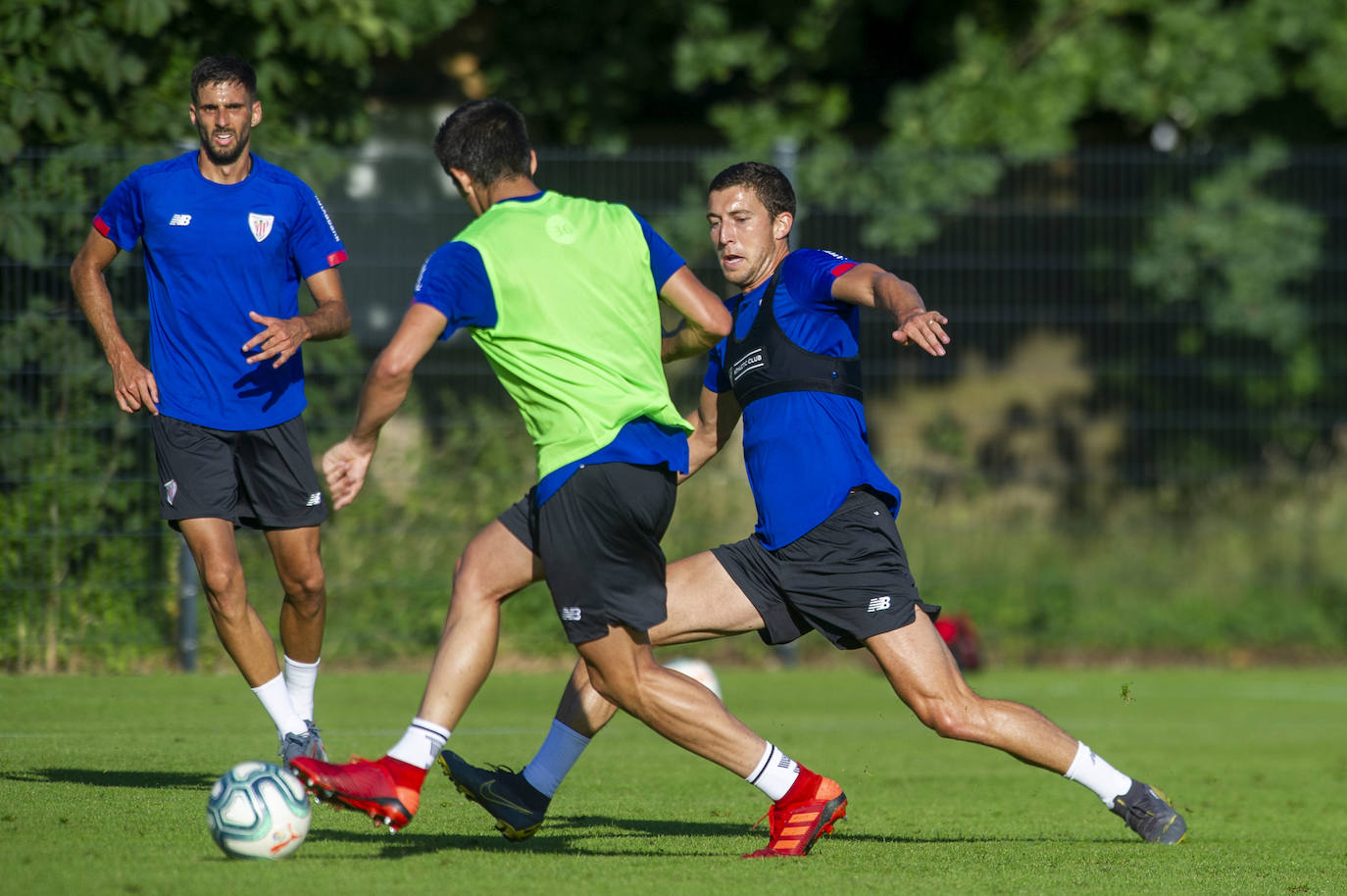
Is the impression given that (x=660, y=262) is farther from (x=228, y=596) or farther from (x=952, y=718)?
(x=228, y=596)

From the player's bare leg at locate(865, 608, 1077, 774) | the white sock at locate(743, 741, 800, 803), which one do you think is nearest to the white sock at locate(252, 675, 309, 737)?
the white sock at locate(743, 741, 800, 803)

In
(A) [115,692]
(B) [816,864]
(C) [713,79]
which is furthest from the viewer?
(C) [713,79]

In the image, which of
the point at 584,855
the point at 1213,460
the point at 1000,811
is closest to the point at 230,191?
the point at 584,855

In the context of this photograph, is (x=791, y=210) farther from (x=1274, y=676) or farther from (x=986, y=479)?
(x=1274, y=676)

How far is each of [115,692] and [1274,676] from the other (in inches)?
309

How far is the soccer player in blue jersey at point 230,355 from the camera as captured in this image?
580cm

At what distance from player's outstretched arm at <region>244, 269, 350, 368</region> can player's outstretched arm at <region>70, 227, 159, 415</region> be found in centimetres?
39

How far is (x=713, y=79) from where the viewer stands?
1419 cm

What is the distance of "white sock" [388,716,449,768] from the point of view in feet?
14.9

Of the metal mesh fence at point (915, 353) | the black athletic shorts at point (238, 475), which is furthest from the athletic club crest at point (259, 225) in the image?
the metal mesh fence at point (915, 353)

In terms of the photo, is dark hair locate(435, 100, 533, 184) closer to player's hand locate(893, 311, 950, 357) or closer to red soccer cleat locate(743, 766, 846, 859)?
player's hand locate(893, 311, 950, 357)

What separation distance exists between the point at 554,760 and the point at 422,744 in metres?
0.68

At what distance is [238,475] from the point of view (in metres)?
5.96

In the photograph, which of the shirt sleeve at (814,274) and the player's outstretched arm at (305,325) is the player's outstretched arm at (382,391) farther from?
the shirt sleeve at (814,274)
